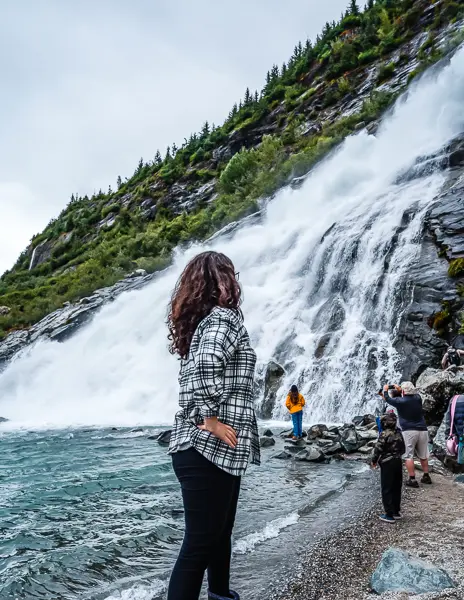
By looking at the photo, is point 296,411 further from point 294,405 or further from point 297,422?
point 297,422

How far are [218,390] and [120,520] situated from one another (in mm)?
5467

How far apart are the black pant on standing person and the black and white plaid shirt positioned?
4302mm

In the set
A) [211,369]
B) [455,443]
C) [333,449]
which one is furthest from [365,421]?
[211,369]

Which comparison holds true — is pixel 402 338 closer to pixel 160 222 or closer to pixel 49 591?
pixel 49 591

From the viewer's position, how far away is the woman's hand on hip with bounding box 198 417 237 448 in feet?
9.66

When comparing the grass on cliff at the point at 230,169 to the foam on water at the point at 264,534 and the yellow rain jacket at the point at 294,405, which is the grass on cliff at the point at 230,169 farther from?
the foam on water at the point at 264,534

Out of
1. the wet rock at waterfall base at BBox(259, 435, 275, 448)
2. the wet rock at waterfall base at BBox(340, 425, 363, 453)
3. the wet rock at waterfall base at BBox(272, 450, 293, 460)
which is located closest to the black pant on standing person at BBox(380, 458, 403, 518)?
the wet rock at waterfall base at BBox(272, 450, 293, 460)

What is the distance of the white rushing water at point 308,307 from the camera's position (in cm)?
1906

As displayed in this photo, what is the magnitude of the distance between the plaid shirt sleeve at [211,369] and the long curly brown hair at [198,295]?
27 cm

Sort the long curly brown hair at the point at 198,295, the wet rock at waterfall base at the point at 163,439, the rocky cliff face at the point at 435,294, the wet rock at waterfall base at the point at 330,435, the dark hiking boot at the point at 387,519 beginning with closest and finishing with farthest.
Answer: the long curly brown hair at the point at 198,295 → the dark hiking boot at the point at 387,519 → the wet rock at waterfall base at the point at 330,435 → the wet rock at waterfall base at the point at 163,439 → the rocky cliff face at the point at 435,294

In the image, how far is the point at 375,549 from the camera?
5465 mm

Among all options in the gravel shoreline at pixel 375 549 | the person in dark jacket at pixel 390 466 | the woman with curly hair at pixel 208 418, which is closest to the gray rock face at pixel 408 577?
the gravel shoreline at pixel 375 549

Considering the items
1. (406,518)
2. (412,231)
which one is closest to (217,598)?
(406,518)

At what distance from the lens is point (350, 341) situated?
19047 millimetres
